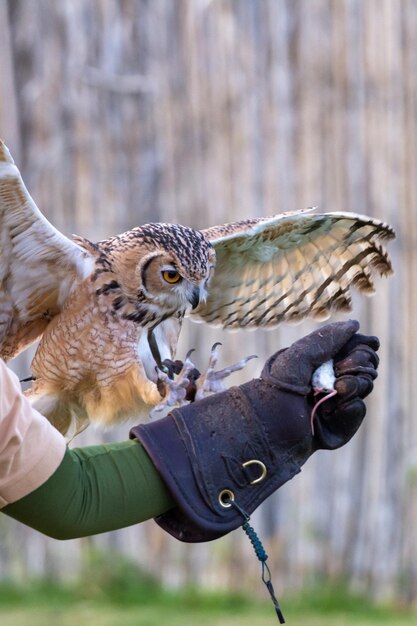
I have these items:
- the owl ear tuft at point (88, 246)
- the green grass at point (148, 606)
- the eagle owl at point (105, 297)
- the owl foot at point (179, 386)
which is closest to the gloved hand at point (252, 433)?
the owl foot at point (179, 386)

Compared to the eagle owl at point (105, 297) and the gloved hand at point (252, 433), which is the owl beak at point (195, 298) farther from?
the gloved hand at point (252, 433)

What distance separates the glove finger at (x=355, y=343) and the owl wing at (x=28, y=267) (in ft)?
3.79

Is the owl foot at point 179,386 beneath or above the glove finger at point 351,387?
beneath

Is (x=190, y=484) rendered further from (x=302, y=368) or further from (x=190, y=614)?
(x=190, y=614)

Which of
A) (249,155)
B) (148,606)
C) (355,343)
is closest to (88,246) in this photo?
(355,343)

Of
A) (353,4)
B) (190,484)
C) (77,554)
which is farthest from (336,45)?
(190,484)

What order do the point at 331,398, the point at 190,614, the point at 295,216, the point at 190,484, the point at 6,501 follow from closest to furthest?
the point at 6,501 → the point at 190,484 → the point at 331,398 → the point at 295,216 → the point at 190,614

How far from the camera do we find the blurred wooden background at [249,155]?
556 cm

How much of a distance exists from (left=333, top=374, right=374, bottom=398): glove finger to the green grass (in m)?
2.79

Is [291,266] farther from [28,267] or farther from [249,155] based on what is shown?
[249,155]

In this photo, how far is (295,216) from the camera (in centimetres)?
417

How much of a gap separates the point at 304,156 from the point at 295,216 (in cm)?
153

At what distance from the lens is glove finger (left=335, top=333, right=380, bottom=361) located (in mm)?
2922

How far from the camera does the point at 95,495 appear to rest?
2.57 meters
